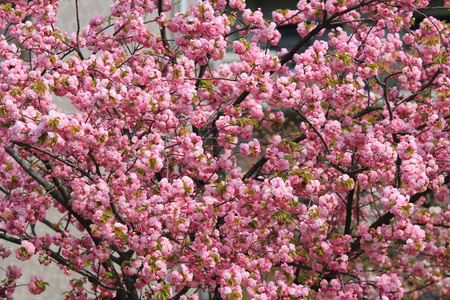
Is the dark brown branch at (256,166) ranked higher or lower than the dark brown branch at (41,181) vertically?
higher

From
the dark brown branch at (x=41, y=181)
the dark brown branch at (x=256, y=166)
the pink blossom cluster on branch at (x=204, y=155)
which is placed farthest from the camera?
the dark brown branch at (x=256, y=166)

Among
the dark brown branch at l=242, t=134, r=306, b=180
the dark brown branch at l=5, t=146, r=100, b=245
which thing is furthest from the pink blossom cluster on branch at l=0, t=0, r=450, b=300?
the dark brown branch at l=242, t=134, r=306, b=180

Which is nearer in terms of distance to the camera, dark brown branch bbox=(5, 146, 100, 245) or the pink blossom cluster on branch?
the pink blossom cluster on branch

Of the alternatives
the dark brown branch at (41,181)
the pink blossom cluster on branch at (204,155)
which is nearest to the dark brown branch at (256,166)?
the pink blossom cluster on branch at (204,155)

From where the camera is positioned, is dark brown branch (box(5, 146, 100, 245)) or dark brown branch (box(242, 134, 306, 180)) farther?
dark brown branch (box(242, 134, 306, 180))

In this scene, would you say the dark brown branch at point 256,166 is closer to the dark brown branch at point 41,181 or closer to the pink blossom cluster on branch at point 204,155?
the pink blossom cluster on branch at point 204,155

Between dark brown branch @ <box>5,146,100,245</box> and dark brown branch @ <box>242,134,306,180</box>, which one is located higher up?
dark brown branch @ <box>242,134,306,180</box>

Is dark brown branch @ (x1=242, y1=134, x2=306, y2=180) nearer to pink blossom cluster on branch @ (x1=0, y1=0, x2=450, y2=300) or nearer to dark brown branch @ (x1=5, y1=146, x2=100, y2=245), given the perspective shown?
pink blossom cluster on branch @ (x1=0, y1=0, x2=450, y2=300)

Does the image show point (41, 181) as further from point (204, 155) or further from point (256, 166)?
point (256, 166)

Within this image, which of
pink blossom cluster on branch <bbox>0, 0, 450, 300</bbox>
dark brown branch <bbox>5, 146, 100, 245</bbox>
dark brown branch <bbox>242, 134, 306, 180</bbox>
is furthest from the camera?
dark brown branch <bbox>242, 134, 306, 180</bbox>

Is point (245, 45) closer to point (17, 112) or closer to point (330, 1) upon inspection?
point (330, 1)

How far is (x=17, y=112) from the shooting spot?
13.0ft

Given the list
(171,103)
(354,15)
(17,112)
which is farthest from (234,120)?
(354,15)

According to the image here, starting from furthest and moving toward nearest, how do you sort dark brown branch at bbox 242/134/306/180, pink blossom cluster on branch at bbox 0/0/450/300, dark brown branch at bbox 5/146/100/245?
dark brown branch at bbox 242/134/306/180, dark brown branch at bbox 5/146/100/245, pink blossom cluster on branch at bbox 0/0/450/300
